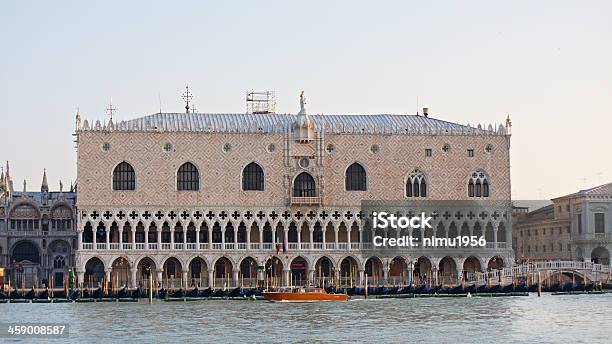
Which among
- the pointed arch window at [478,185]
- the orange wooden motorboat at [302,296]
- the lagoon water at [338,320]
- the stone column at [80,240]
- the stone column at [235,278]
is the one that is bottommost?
the lagoon water at [338,320]

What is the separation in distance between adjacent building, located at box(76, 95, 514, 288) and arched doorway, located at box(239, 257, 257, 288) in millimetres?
93

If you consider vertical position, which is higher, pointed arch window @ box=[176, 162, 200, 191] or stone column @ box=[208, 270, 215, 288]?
pointed arch window @ box=[176, 162, 200, 191]

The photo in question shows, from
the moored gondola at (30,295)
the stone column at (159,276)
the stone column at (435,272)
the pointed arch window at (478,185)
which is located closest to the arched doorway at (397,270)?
the stone column at (435,272)

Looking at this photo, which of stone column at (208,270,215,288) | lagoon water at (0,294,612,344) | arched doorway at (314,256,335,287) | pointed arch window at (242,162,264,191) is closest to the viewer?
lagoon water at (0,294,612,344)

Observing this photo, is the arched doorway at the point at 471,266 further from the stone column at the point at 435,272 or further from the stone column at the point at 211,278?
the stone column at the point at 211,278

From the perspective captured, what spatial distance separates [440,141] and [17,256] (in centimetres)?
2426

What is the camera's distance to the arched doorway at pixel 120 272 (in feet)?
237

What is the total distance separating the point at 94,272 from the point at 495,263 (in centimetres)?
2041

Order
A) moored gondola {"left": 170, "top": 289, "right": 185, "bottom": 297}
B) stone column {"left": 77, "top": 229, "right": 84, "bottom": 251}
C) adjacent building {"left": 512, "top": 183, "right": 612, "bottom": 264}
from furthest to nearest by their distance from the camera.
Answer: adjacent building {"left": 512, "top": 183, "right": 612, "bottom": 264}
stone column {"left": 77, "top": 229, "right": 84, "bottom": 251}
moored gondola {"left": 170, "top": 289, "right": 185, "bottom": 297}

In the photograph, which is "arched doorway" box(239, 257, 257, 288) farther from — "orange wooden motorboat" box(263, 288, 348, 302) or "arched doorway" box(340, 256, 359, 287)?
"orange wooden motorboat" box(263, 288, 348, 302)

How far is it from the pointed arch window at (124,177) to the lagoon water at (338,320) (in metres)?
7.99

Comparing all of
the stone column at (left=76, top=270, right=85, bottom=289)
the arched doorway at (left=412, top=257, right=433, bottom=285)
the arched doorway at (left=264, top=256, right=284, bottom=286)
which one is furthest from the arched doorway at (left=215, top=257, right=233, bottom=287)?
the arched doorway at (left=412, top=257, right=433, bottom=285)

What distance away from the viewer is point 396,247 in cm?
Answer: 7356

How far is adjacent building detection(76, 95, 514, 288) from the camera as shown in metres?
71.8
